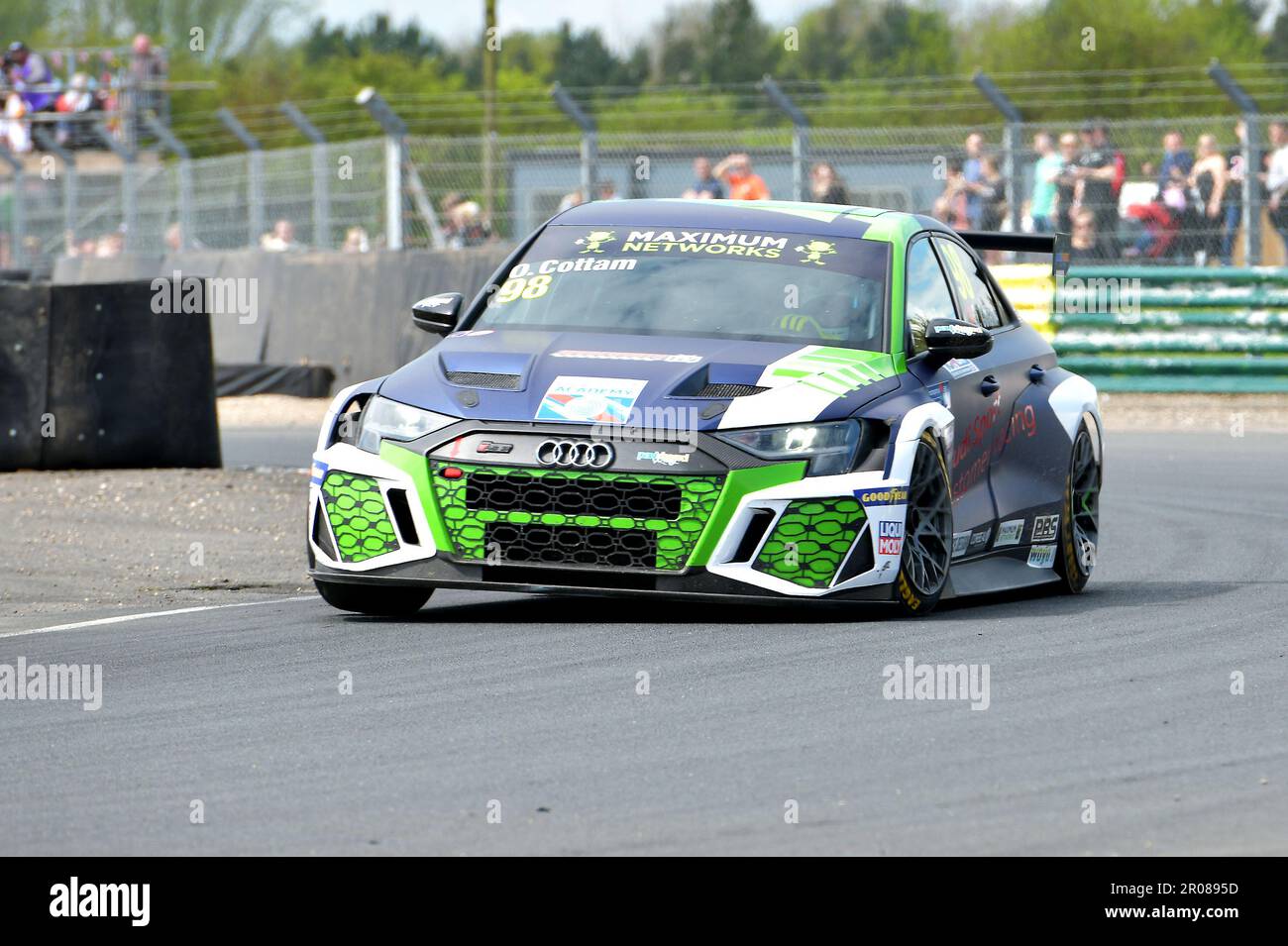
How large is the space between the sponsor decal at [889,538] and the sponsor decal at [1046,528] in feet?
5.37

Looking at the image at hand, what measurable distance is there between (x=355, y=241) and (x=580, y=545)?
1642 centimetres

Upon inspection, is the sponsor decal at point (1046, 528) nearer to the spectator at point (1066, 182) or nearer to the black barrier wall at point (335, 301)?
the spectator at point (1066, 182)

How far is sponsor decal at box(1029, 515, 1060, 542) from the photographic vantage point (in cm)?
981

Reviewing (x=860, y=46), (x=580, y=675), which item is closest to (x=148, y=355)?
(x=580, y=675)

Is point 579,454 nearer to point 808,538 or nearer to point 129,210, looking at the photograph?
point 808,538

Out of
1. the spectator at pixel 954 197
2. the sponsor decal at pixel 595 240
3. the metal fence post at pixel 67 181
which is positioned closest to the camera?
the sponsor decal at pixel 595 240

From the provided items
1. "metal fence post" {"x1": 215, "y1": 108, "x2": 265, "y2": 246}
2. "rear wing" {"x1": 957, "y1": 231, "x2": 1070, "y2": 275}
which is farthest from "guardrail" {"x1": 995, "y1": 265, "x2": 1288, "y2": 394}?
"rear wing" {"x1": 957, "y1": 231, "x2": 1070, "y2": 275}

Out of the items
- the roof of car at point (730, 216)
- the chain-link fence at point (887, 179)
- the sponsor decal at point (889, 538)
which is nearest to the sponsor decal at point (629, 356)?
the sponsor decal at point (889, 538)

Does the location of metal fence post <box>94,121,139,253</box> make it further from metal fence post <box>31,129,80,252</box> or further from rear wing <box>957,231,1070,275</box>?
rear wing <box>957,231,1070,275</box>

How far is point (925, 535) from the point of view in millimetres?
8602

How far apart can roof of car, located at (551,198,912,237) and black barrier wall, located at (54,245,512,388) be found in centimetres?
1152

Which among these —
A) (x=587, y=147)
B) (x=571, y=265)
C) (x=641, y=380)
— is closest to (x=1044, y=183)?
(x=587, y=147)

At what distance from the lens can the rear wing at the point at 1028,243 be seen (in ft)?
33.9
